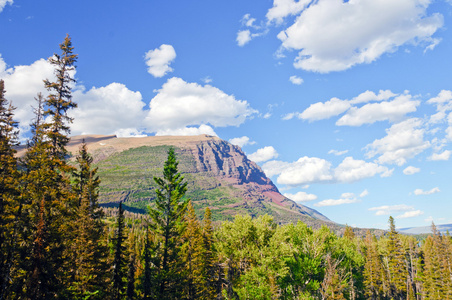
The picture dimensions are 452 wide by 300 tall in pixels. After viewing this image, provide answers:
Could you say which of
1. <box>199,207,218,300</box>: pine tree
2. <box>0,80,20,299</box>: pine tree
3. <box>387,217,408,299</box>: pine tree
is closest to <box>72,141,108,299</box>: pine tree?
<box>0,80,20,299</box>: pine tree

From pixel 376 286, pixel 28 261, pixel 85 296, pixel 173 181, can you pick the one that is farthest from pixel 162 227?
pixel 376 286

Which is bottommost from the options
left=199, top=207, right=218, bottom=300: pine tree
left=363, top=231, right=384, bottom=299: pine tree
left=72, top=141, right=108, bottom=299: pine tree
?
left=363, top=231, right=384, bottom=299: pine tree

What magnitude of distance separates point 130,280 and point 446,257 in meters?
77.4

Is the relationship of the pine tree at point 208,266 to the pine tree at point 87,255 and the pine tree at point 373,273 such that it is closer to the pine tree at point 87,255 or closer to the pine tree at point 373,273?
the pine tree at point 87,255

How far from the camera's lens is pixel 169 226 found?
3203cm

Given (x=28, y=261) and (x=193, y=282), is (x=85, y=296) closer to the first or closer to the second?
(x=28, y=261)

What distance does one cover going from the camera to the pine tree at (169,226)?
3181 centimetres

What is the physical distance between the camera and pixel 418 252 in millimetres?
102562

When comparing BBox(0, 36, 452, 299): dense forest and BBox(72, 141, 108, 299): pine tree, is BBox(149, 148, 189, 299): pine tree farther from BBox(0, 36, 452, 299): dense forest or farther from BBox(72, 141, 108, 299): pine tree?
BBox(72, 141, 108, 299): pine tree

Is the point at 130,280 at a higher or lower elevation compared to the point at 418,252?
higher

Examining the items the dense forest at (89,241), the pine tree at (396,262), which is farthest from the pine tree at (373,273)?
the dense forest at (89,241)

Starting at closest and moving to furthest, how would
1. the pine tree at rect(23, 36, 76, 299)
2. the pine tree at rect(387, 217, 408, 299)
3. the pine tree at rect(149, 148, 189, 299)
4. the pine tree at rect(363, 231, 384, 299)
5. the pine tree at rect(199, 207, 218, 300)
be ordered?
the pine tree at rect(23, 36, 76, 299), the pine tree at rect(149, 148, 189, 299), the pine tree at rect(199, 207, 218, 300), the pine tree at rect(387, 217, 408, 299), the pine tree at rect(363, 231, 384, 299)

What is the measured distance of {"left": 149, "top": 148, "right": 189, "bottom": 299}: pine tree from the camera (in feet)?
104

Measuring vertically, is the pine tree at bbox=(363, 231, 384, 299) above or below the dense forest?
below
